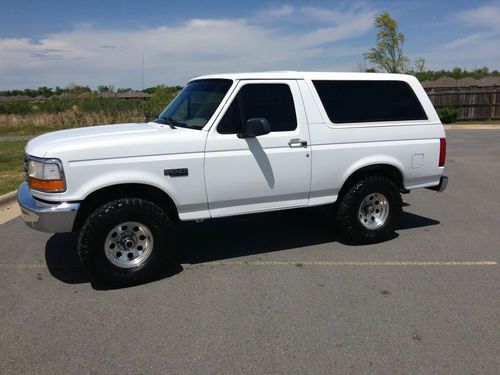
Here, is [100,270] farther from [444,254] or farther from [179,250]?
[444,254]

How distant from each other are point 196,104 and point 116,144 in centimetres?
118

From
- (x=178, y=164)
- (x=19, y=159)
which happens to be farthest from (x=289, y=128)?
(x=19, y=159)

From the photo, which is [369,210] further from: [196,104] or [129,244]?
[129,244]

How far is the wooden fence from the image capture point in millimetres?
27516

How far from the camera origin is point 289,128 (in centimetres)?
491

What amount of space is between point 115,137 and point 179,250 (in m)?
1.75

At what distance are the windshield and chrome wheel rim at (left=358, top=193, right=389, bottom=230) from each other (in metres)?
2.26

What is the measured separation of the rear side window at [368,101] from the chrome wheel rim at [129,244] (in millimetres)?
2461

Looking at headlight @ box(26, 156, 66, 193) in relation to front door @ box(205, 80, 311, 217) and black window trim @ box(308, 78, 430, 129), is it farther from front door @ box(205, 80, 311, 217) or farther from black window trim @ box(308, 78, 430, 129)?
black window trim @ box(308, 78, 430, 129)

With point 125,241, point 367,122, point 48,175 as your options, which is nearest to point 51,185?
point 48,175

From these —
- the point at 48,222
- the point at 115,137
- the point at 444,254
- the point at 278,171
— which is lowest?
the point at 444,254

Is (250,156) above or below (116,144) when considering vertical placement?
below

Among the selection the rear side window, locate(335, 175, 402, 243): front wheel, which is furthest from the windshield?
locate(335, 175, 402, 243): front wheel

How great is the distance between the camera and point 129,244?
448 cm
